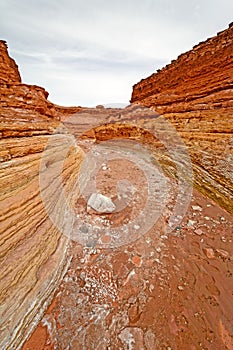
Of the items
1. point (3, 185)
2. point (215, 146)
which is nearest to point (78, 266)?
point (3, 185)

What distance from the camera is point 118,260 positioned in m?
3.27

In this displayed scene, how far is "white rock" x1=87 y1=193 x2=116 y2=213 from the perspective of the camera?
435 centimetres

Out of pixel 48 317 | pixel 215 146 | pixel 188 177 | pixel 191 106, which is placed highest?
pixel 191 106

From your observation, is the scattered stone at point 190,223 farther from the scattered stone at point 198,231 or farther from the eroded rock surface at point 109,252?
the scattered stone at point 198,231

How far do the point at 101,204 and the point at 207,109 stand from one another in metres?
4.66

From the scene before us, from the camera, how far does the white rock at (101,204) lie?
4348 mm

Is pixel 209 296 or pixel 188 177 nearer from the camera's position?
pixel 209 296

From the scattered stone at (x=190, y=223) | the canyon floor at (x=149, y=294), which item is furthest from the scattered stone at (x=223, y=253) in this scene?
the scattered stone at (x=190, y=223)

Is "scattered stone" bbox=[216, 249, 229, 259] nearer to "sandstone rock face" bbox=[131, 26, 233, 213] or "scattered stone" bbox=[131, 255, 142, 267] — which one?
"sandstone rock face" bbox=[131, 26, 233, 213]

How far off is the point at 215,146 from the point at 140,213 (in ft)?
8.53

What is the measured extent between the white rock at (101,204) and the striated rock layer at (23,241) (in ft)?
3.76

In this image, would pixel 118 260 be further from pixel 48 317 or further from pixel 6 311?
pixel 6 311

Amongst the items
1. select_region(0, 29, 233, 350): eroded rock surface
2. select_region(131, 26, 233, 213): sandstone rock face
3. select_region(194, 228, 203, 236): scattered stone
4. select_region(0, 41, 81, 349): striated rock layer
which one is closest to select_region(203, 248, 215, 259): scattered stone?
select_region(0, 29, 233, 350): eroded rock surface

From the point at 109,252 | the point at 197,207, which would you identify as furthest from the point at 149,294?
the point at 197,207
